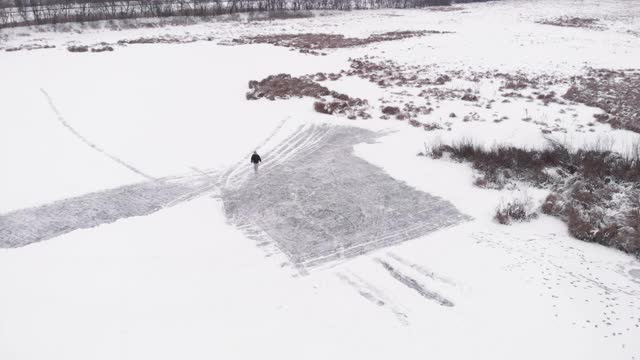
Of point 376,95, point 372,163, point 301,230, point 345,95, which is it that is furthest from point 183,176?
point 376,95

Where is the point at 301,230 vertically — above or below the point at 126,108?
below

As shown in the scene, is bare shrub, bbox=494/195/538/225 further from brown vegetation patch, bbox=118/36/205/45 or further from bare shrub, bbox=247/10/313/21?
bare shrub, bbox=247/10/313/21

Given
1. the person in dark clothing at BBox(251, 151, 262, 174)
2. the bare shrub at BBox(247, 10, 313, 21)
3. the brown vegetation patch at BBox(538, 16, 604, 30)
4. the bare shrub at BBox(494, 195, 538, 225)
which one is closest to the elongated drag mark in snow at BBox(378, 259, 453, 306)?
the bare shrub at BBox(494, 195, 538, 225)

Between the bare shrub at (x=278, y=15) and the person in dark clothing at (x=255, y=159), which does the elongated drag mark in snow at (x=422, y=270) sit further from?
the bare shrub at (x=278, y=15)

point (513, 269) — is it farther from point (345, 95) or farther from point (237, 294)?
point (345, 95)

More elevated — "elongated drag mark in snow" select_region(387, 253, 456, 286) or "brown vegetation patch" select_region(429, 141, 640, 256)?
"brown vegetation patch" select_region(429, 141, 640, 256)

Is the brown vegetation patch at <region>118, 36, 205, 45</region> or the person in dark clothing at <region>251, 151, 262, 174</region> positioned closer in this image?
the person in dark clothing at <region>251, 151, 262, 174</region>

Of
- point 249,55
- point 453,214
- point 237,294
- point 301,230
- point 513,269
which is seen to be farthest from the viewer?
point 249,55
